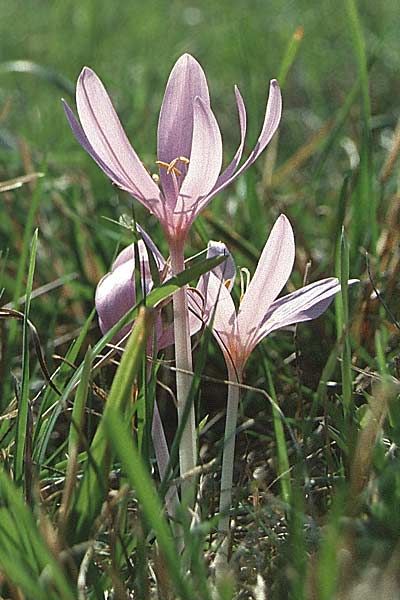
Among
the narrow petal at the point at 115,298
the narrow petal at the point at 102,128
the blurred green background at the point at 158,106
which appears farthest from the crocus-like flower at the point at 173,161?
the blurred green background at the point at 158,106

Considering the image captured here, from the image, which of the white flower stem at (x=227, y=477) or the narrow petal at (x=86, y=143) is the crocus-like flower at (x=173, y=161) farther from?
the white flower stem at (x=227, y=477)

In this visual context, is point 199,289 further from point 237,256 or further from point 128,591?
point 237,256

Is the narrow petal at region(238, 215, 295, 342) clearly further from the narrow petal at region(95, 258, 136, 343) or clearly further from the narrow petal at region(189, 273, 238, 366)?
the narrow petal at region(95, 258, 136, 343)

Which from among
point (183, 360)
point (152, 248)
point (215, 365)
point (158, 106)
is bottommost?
point (215, 365)

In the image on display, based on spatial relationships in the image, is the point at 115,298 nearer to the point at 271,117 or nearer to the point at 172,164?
the point at 172,164

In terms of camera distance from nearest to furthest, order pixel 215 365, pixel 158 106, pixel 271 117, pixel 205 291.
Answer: pixel 271 117, pixel 205 291, pixel 215 365, pixel 158 106

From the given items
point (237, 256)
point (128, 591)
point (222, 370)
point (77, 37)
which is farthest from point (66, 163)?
point (128, 591)

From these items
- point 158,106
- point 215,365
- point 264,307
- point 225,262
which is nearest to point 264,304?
point 264,307
